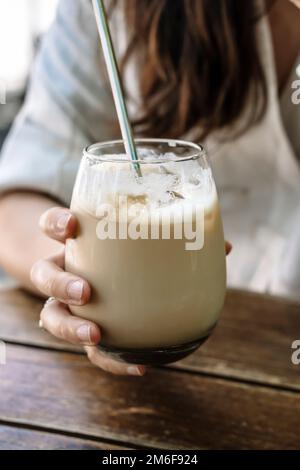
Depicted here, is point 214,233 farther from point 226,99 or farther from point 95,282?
point 226,99

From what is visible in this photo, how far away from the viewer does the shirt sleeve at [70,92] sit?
1126mm

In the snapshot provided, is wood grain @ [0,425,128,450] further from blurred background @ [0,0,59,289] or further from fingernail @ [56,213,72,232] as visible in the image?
blurred background @ [0,0,59,289]

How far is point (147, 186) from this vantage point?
541mm

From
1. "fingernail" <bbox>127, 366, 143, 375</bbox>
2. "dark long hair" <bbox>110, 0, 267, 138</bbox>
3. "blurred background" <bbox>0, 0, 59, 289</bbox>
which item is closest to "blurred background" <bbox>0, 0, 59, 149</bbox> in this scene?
"blurred background" <bbox>0, 0, 59, 289</bbox>

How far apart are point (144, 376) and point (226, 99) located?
0.59 meters

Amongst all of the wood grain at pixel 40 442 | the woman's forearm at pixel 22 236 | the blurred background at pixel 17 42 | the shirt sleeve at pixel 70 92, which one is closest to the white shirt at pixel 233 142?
the shirt sleeve at pixel 70 92

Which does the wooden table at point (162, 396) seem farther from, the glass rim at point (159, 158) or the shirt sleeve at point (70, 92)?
the shirt sleeve at point (70, 92)

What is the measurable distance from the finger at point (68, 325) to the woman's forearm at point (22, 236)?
229 mm

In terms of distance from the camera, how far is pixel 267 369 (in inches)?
28.0

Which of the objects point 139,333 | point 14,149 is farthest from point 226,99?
point 139,333

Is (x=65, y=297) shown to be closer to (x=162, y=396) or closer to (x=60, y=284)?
(x=60, y=284)

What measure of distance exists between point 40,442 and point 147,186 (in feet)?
0.84

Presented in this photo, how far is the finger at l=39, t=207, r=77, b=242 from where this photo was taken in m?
0.58

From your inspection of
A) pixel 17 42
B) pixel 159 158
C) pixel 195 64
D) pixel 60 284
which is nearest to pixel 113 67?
pixel 159 158
